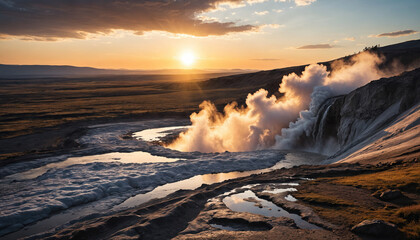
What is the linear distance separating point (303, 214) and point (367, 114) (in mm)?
16551

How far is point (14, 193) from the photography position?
18516 mm

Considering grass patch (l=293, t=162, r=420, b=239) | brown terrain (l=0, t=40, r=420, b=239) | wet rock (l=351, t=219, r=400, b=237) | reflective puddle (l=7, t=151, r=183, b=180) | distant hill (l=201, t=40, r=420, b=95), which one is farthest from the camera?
distant hill (l=201, t=40, r=420, b=95)

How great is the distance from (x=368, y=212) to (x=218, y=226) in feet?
19.7

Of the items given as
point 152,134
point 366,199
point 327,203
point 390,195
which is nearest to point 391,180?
point 390,195

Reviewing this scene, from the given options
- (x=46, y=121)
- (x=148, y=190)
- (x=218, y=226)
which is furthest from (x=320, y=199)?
(x=46, y=121)

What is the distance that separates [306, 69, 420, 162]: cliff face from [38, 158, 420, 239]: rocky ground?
5911 millimetres

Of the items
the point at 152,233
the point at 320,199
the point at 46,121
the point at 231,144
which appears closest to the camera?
the point at 152,233

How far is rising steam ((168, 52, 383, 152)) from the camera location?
33.1 metres

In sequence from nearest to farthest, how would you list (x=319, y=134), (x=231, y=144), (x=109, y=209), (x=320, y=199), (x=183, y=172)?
(x=320, y=199), (x=109, y=209), (x=183, y=172), (x=319, y=134), (x=231, y=144)

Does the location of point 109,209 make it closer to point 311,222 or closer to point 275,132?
point 311,222

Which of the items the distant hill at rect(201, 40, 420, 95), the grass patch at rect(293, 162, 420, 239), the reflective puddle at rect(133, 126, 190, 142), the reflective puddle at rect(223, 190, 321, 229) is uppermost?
the distant hill at rect(201, 40, 420, 95)

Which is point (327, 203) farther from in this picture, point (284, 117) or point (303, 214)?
point (284, 117)

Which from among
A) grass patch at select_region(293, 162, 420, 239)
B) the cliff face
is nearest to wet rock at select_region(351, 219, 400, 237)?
grass patch at select_region(293, 162, 420, 239)

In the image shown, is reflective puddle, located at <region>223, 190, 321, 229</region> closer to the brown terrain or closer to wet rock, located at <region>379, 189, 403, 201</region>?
the brown terrain
